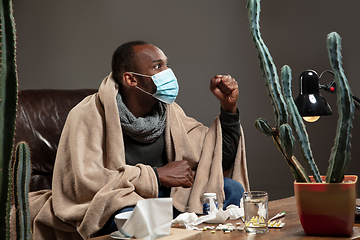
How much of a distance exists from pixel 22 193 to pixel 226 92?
3.70 ft

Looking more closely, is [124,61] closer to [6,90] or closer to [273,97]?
[273,97]

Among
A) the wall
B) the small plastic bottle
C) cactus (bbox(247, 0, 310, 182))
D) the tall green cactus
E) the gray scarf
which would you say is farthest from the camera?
the wall

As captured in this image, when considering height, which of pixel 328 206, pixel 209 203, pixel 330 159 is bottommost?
pixel 209 203

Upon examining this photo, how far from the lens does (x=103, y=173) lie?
1.61m

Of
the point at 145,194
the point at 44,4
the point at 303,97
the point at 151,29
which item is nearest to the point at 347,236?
the point at 303,97

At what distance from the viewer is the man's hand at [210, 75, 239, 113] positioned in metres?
1.83

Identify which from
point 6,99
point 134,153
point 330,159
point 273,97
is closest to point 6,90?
point 6,99

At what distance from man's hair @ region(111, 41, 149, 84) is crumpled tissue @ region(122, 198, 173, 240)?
3.69ft

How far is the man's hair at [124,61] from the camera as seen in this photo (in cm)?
196

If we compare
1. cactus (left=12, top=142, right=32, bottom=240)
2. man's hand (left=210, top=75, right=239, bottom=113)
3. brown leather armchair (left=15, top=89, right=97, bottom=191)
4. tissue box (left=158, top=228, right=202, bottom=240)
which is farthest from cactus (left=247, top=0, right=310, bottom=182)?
brown leather armchair (left=15, top=89, right=97, bottom=191)

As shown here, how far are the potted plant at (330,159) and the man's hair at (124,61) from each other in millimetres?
995

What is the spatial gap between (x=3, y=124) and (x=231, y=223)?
2.84ft

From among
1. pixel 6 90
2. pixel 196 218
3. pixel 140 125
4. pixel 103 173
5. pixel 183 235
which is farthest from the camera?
pixel 140 125

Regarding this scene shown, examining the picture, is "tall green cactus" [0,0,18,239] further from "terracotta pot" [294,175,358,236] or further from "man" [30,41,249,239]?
"man" [30,41,249,239]
